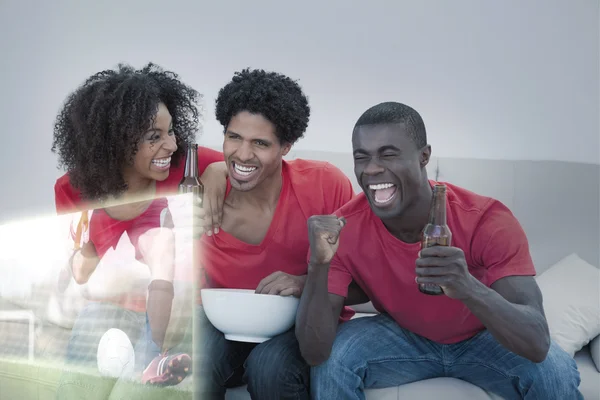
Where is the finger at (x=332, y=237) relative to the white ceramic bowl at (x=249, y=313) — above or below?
above

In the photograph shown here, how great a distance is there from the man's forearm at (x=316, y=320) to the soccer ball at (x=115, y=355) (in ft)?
1.42

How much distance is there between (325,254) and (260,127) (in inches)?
18.8

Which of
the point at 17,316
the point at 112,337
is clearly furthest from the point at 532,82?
the point at 17,316

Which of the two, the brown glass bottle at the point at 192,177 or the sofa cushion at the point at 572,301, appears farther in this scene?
the sofa cushion at the point at 572,301

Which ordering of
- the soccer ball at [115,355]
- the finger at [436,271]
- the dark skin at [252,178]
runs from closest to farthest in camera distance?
the finger at [436,271] → the soccer ball at [115,355] → the dark skin at [252,178]

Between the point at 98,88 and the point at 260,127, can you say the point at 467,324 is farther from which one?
the point at 98,88

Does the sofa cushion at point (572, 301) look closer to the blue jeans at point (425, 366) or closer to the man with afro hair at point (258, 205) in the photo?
the blue jeans at point (425, 366)

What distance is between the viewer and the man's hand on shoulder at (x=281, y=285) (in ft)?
5.05

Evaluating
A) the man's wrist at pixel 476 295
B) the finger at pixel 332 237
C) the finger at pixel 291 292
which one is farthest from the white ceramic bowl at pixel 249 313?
the man's wrist at pixel 476 295

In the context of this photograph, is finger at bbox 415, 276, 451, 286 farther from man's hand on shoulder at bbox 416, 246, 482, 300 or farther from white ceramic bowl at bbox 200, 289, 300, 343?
white ceramic bowl at bbox 200, 289, 300, 343

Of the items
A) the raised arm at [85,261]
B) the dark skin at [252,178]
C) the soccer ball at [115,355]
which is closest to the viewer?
the soccer ball at [115,355]

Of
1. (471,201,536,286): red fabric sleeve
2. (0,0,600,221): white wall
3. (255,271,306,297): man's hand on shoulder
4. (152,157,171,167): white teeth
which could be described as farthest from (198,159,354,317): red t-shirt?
(0,0,600,221): white wall

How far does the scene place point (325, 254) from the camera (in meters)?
1.37

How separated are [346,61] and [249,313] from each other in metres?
1.37
